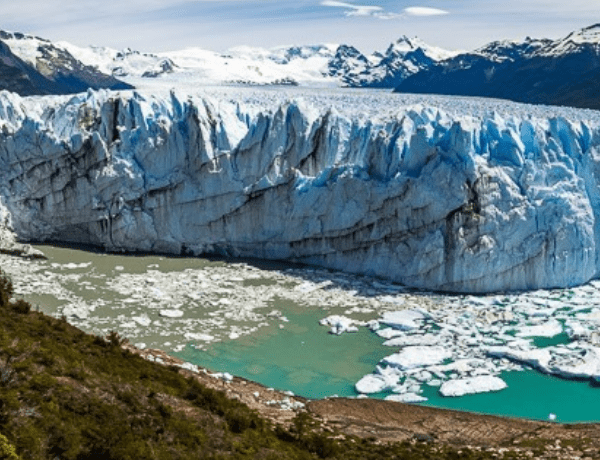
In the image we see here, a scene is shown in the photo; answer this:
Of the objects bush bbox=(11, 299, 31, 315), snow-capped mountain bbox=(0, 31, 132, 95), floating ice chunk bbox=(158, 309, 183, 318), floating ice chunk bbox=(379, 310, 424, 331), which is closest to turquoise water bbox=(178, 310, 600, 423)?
floating ice chunk bbox=(379, 310, 424, 331)

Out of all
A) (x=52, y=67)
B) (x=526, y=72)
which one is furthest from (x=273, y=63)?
(x=526, y=72)

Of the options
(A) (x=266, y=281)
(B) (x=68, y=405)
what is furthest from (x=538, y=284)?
(B) (x=68, y=405)

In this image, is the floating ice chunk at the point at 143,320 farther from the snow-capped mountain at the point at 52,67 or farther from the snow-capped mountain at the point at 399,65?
the snow-capped mountain at the point at 399,65

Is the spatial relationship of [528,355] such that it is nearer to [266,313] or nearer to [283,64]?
[266,313]

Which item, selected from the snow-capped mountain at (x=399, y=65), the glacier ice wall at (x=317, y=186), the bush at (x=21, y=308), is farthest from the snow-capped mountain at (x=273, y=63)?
the bush at (x=21, y=308)

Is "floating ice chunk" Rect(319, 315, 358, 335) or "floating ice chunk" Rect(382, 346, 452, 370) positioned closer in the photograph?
"floating ice chunk" Rect(382, 346, 452, 370)

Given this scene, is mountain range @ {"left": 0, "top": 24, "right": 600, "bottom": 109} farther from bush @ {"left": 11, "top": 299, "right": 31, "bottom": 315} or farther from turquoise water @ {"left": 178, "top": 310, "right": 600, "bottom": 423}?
bush @ {"left": 11, "top": 299, "right": 31, "bottom": 315}
